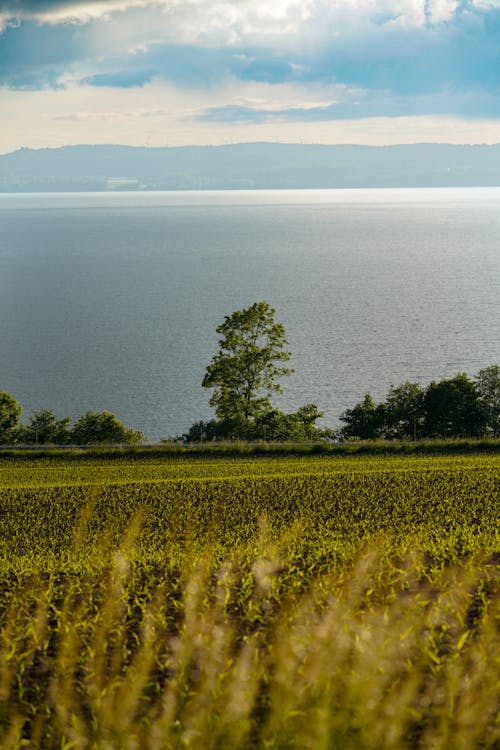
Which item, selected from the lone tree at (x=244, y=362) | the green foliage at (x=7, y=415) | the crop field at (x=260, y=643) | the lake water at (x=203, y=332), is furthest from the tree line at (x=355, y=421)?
the crop field at (x=260, y=643)

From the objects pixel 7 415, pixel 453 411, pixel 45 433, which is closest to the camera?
pixel 453 411

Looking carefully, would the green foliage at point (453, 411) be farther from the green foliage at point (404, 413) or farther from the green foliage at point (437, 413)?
the green foliage at point (404, 413)

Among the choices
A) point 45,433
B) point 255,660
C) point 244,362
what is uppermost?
point 244,362

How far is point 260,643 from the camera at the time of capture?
983cm

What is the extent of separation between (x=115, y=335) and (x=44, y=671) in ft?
354

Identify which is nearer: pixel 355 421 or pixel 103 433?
pixel 103 433

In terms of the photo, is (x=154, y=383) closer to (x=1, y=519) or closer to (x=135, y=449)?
(x=135, y=449)

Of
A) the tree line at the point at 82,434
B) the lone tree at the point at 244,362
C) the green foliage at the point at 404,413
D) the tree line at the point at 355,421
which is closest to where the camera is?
the tree line at the point at 355,421

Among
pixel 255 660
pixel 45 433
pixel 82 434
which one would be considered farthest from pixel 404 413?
pixel 255 660

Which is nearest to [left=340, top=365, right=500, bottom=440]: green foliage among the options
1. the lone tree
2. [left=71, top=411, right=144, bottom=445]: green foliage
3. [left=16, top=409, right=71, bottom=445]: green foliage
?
the lone tree

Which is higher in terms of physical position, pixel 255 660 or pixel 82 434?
pixel 82 434

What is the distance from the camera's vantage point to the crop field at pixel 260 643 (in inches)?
314

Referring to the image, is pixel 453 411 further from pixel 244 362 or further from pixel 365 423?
pixel 244 362

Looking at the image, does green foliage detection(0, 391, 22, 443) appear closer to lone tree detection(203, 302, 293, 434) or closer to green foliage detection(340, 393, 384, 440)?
lone tree detection(203, 302, 293, 434)
